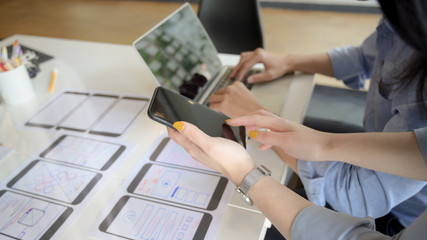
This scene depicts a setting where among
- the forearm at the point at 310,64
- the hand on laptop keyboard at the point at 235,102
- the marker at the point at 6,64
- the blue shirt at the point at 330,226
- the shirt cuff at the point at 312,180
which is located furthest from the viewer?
the forearm at the point at 310,64

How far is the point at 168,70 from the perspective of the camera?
999 millimetres

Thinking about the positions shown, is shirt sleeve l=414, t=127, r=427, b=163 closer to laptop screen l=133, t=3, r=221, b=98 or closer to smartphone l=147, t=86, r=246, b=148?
smartphone l=147, t=86, r=246, b=148

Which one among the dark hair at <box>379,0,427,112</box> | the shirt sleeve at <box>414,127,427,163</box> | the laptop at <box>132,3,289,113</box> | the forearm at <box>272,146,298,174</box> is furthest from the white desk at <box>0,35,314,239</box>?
the dark hair at <box>379,0,427,112</box>

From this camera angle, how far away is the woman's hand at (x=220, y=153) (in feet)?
2.18

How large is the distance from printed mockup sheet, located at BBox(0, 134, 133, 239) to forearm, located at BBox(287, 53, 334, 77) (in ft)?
1.97

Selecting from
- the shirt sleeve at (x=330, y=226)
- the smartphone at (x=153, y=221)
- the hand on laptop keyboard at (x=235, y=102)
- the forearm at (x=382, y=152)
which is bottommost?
the smartphone at (x=153, y=221)

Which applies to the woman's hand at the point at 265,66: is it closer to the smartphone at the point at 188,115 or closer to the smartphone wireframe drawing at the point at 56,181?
the smartphone at the point at 188,115

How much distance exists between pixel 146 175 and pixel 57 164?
229mm

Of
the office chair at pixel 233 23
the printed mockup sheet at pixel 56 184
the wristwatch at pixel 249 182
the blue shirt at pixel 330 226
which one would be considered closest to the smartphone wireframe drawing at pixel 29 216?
the printed mockup sheet at pixel 56 184

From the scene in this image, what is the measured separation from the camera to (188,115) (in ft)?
2.41

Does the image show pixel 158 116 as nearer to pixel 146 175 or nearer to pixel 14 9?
pixel 146 175

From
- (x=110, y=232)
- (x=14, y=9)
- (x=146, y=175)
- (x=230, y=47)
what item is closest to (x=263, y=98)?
(x=146, y=175)

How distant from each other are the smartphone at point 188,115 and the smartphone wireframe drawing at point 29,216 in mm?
279

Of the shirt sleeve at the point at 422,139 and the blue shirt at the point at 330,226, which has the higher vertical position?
the shirt sleeve at the point at 422,139
